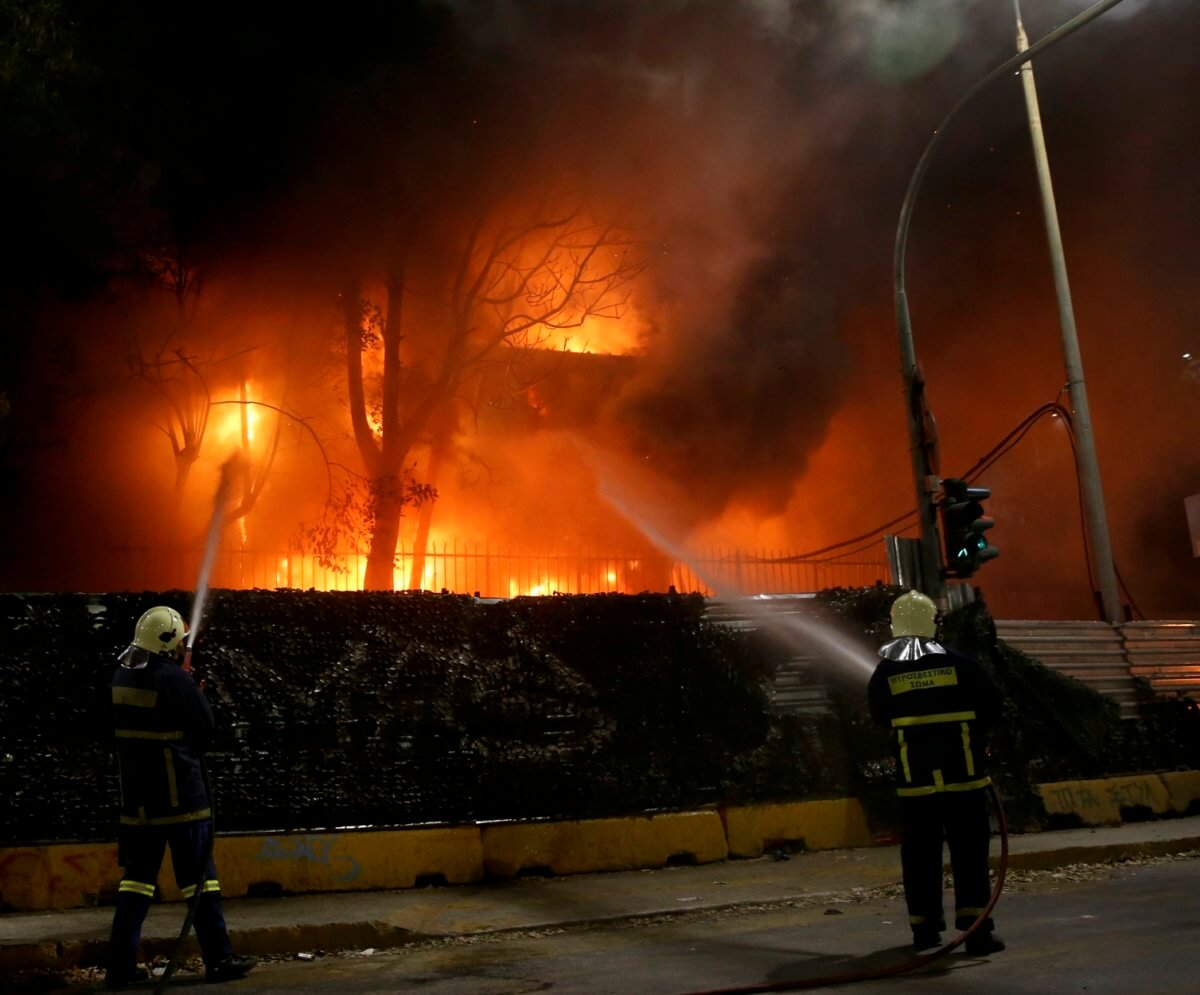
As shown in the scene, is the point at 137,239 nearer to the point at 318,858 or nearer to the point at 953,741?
the point at 318,858

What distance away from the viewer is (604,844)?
25.2 ft

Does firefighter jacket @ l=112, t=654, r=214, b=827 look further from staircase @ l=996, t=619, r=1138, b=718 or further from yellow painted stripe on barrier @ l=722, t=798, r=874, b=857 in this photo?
staircase @ l=996, t=619, r=1138, b=718

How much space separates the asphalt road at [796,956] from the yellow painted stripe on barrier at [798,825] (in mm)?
1551

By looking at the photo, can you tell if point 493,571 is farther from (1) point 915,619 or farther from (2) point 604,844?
(1) point 915,619

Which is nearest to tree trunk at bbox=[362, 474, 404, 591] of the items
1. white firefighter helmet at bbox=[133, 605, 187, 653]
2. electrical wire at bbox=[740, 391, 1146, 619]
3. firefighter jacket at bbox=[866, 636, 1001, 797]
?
electrical wire at bbox=[740, 391, 1146, 619]

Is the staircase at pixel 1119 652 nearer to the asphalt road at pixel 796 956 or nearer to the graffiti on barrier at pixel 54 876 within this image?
the asphalt road at pixel 796 956

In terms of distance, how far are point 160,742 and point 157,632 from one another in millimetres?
467

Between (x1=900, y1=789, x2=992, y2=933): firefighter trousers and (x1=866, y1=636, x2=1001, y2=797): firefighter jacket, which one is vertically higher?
(x1=866, y1=636, x2=1001, y2=797): firefighter jacket

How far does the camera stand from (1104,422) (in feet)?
84.9

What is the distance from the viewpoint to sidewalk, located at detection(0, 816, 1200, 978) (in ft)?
17.9

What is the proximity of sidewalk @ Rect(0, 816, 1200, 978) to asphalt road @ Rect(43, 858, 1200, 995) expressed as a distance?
19 cm

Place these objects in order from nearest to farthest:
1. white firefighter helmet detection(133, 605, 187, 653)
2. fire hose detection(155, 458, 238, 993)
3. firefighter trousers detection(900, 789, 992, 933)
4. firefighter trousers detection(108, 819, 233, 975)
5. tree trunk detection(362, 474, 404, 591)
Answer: fire hose detection(155, 458, 238, 993), firefighter trousers detection(108, 819, 233, 975), firefighter trousers detection(900, 789, 992, 933), white firefighter helmet detection(133, 605, 187, 653), tree trunk detection(362, 474, 404, 591)

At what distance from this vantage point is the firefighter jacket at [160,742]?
4.73 m

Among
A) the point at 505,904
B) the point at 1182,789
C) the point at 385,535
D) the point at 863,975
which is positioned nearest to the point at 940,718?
the point at 863,975
